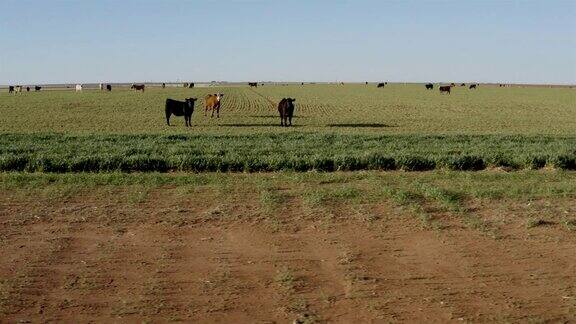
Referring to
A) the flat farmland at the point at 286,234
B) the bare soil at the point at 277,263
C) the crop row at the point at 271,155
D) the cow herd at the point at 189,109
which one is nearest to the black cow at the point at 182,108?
the cow herd at the point at 189,109

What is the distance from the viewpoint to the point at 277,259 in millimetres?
7672

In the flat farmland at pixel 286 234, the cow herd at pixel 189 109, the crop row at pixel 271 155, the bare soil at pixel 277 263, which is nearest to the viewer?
the bare soil at pixel 277 263

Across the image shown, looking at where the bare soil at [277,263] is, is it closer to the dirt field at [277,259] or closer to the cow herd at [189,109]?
the dirt field at [277,259]

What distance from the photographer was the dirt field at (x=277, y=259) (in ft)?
20.1

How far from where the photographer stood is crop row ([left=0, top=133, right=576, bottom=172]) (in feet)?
46.1

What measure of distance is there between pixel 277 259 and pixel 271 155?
792cm

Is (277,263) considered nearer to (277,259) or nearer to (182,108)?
(277,259)

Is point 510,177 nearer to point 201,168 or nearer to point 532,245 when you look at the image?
point 532,245

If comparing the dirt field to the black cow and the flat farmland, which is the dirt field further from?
the black cow

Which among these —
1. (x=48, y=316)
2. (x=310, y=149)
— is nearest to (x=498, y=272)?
(x=48, y=316)

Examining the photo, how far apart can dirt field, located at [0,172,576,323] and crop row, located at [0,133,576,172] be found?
2916 mm

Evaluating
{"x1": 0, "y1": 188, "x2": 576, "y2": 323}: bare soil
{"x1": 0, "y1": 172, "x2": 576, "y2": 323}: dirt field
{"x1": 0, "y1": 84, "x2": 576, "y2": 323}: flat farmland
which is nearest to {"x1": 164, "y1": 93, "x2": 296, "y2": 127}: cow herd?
{"x1": 0, "y1": 84, "x2": 576, "y2": 323}: flat farmland

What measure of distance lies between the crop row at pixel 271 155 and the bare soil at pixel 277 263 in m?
3.38

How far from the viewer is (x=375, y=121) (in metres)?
31.9
